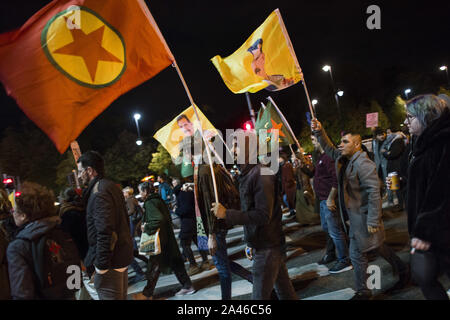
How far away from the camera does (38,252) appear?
2.87 m

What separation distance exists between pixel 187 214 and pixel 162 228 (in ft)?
4.08

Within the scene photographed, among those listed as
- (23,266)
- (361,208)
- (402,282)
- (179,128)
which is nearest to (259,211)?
(361,208)

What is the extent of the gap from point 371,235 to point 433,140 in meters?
1.70

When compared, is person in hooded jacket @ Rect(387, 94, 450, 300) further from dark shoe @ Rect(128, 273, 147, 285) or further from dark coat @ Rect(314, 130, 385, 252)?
dark shoe @ Rect(128, 273, 147, 285)

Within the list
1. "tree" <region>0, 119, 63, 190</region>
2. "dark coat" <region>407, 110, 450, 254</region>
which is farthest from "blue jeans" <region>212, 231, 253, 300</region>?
"tree" <region>0, 119, 63, 190</region>

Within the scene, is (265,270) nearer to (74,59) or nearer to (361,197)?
(361,197)

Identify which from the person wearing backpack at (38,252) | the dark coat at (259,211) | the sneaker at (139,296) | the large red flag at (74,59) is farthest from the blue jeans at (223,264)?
the large red flag at (74,59)

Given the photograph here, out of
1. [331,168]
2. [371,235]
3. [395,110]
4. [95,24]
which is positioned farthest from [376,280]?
[395,110]

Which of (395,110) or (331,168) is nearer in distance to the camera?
(331,168)

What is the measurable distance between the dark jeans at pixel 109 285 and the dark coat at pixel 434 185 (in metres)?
2.77

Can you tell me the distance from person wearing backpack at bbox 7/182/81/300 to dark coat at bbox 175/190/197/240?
3.55 metres

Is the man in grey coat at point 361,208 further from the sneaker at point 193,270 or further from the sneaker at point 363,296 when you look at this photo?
the sneaker at point 193,270

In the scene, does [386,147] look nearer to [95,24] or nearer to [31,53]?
[95,24]
